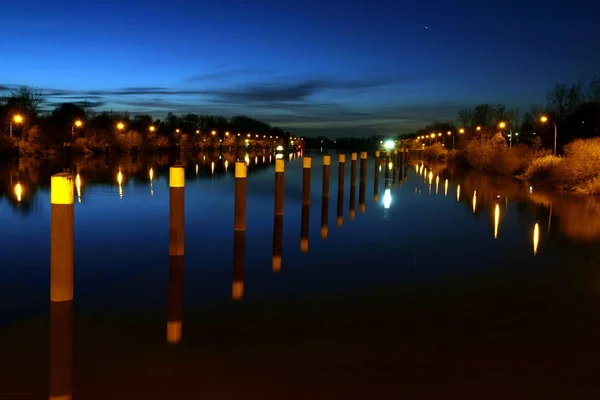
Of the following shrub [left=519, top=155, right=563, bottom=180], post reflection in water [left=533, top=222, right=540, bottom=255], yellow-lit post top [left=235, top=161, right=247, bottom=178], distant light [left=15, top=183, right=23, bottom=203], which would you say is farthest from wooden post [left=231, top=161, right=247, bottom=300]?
shrub [left=519, top=155, right=563, bottom=180]

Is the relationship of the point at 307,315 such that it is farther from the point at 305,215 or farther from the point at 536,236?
the point at 305,215

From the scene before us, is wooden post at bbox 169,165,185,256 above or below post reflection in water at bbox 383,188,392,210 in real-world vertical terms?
above

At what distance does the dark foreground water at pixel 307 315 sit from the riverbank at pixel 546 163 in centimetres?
1323

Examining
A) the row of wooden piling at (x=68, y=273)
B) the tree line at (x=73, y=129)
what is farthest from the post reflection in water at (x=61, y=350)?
the tree line at (x=73, y=129)

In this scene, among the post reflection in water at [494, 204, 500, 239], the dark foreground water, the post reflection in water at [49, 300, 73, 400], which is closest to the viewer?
the post reflection in water at [49, 300, 73, 400]

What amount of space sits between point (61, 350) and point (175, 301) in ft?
5.56

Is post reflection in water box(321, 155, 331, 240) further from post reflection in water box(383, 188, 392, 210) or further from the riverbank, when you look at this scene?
the riverbank

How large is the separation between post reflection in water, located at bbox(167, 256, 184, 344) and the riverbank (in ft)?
63.5

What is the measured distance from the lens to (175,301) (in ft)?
21.8

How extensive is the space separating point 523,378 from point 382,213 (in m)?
11.4

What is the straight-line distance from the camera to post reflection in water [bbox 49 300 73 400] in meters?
4.31

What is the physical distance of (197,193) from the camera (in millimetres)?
20828

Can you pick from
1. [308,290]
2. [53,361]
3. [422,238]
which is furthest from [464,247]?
[53,361]

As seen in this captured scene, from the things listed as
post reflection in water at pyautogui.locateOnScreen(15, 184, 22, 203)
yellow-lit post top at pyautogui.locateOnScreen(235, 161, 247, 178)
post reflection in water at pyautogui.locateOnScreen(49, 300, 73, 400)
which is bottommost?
post reflection in water at pyautogui.locateOnScreen(49, 300, 73, 400)
